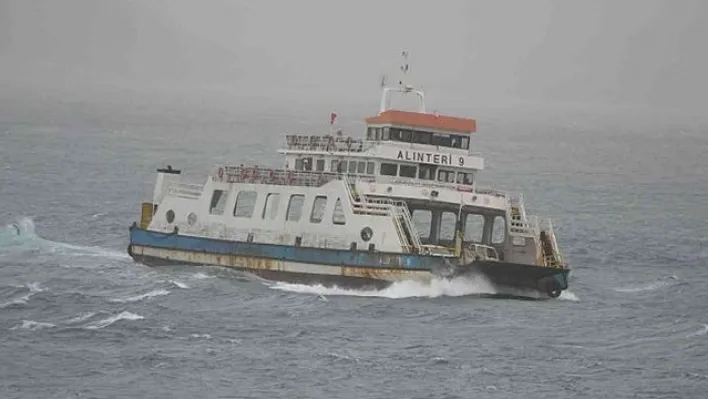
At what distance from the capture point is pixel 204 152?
148125mm

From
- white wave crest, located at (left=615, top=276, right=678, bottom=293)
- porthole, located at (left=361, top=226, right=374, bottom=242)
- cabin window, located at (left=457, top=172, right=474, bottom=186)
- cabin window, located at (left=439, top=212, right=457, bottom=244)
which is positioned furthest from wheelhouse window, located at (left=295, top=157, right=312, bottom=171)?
white wave crest, located at (left=615, top=276, right=678, bottom=293)

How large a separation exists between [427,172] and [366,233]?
4.75m

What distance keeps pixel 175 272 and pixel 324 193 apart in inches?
244

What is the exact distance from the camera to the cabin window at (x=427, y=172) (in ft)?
225

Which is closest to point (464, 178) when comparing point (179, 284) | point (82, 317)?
point (179, 284)

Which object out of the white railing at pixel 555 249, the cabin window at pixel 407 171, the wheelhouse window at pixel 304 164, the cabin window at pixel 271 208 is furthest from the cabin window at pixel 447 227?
the white railing at pixel 555 249

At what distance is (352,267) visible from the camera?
2534 inches

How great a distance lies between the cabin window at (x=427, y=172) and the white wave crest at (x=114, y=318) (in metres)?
14.6

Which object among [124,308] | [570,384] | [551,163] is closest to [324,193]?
[124,308]

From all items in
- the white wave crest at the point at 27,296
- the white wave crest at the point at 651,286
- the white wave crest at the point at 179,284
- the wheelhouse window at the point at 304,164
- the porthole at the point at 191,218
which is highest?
the wheelhouse window at the point at 304,164

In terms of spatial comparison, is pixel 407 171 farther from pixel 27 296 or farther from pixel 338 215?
pixel 27 296

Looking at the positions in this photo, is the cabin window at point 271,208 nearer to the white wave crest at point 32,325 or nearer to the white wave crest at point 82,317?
the white wave crest at point 82,317

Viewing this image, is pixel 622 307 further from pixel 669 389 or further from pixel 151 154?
pixel 151 154

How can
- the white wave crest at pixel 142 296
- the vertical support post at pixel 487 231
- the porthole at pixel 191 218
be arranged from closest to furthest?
1. the white wave crest at pixel 142 296
2. the vertical support post at pixel 487 231
3. the porthole at pixel 191 218
